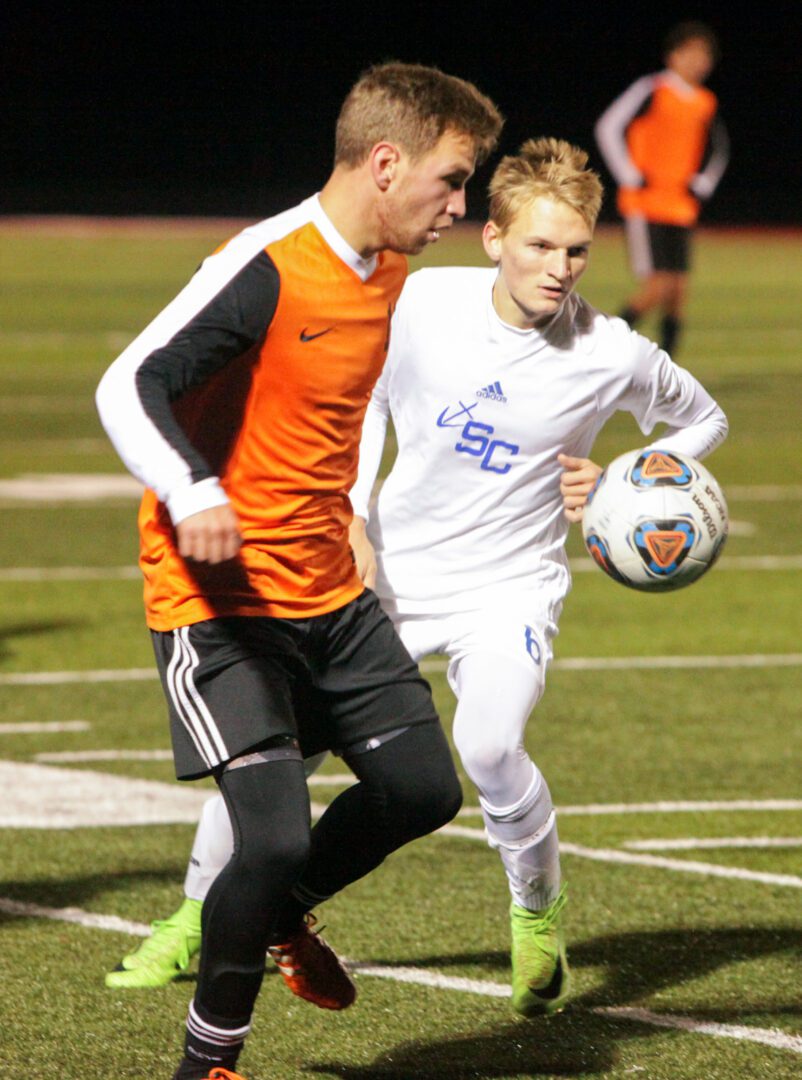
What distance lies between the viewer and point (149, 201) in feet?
162

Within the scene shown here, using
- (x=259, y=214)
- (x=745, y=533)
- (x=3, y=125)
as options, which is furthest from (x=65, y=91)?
(x=745, y=533)

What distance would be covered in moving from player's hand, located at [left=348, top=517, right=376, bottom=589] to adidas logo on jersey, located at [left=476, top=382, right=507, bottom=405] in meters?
0.42

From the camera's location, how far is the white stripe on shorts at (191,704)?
12.6ft

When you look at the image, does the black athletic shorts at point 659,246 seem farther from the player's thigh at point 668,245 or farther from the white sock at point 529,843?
the white sock at point 529,843

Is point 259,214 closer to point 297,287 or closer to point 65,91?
point 65,91

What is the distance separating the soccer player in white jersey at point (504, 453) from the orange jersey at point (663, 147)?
12424 millimetres

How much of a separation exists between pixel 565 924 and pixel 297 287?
2.25m

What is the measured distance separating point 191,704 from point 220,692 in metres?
0.06

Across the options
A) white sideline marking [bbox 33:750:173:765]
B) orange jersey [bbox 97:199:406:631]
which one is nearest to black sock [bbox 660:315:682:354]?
white sideline marking [bbox 33:750:173:765]

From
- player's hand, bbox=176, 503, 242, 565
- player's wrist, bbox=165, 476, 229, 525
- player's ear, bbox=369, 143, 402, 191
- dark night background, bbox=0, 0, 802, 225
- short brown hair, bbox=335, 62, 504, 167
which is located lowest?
dark night background, bbox=0, 0, 802, 225

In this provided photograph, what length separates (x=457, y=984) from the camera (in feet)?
16.1

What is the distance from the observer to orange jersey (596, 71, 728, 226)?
17297 millimetres

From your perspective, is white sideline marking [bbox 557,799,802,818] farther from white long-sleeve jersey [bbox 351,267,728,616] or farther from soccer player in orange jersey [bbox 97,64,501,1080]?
soccer player in orange jersey [bbox 97,64,501,1080]

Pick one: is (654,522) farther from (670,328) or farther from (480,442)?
(670,328)
